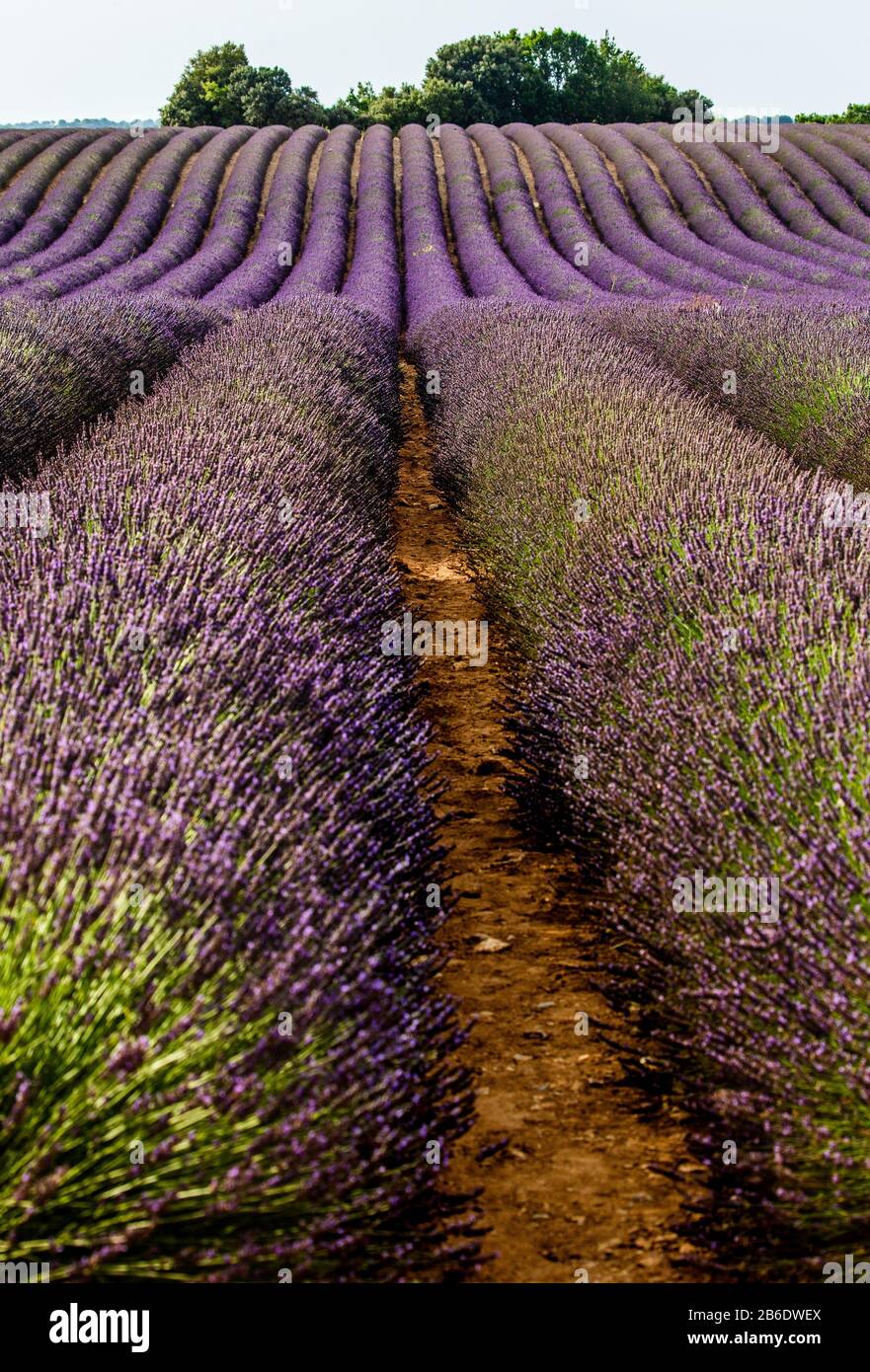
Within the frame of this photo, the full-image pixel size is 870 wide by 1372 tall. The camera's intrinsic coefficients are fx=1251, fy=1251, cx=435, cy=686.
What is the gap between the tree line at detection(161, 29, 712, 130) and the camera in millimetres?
32875

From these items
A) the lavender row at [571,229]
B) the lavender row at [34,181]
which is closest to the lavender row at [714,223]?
the lavender row at [571,229]

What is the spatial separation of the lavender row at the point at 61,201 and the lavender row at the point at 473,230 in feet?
19.8

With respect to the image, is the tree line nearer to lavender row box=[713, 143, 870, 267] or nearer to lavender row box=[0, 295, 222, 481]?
lavender row box=[713, 143, 870, 267]

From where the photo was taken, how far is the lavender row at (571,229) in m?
15.1

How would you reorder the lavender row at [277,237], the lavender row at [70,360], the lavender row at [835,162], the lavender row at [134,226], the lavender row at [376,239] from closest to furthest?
the lavender row at [70,360] → the lavender row at [134,226] → the lavender row at [277,237] → the lavender row at [376,239] → the lavender row at [835,162]

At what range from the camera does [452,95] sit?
33.4 meters

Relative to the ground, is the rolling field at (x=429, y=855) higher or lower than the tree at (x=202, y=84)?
lower

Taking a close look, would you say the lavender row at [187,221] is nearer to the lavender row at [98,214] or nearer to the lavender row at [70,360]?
the lavender row at [98,214]

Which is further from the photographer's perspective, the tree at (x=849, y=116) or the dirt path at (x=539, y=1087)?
the tree at (x=849, y=116)

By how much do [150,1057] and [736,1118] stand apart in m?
0.92

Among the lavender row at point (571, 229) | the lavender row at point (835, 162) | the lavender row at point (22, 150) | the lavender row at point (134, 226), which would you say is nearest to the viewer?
the lavender row at point (134, 226)

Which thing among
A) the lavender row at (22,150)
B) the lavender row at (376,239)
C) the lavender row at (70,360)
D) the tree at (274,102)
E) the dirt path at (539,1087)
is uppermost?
the tree at (274,102)

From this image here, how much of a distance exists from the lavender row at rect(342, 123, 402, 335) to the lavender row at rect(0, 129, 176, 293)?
3.66 m
